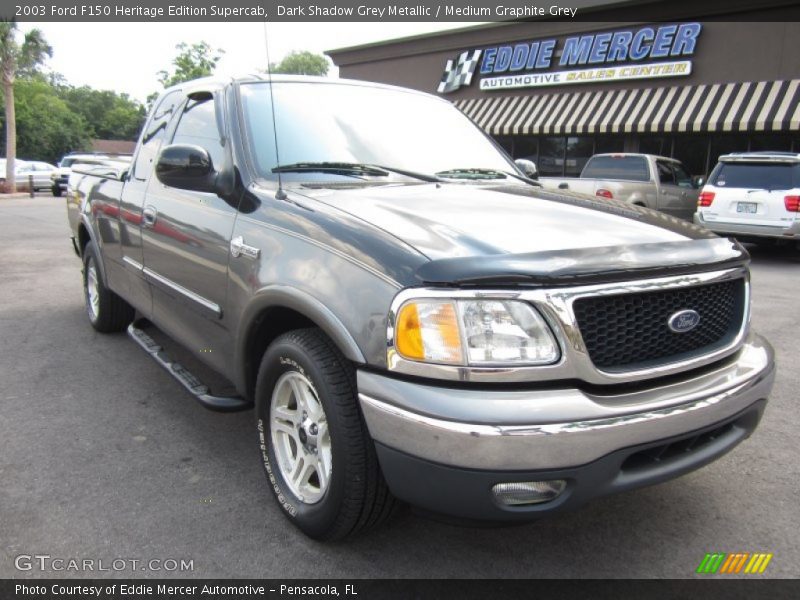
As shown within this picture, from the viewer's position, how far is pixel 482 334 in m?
2.02

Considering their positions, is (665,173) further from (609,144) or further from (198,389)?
(198,389)

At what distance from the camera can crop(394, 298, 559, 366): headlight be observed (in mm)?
2010

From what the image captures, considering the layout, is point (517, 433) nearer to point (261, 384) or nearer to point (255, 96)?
point (261, 384)

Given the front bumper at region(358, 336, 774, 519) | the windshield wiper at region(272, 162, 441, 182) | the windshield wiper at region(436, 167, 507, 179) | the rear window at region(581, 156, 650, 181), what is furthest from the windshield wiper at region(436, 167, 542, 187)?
the rear window at region(581, 156, 650, 181)

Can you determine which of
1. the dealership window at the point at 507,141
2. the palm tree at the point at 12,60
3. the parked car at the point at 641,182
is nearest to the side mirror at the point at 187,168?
the parked car at the point at 641,182

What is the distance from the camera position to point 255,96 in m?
3.33

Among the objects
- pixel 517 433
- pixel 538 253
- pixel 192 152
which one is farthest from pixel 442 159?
pixel 517 433

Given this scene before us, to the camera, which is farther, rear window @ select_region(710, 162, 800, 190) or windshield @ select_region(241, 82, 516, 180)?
rear window @ select_region(710, 162, 800, 190)

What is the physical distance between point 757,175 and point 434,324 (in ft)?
35.3

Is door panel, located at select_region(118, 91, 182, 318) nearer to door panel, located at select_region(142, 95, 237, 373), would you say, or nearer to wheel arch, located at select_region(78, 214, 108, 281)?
door panel, located at select_region(142, 95, 237, 373)

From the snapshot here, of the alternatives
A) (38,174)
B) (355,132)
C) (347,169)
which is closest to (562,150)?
(355,132)

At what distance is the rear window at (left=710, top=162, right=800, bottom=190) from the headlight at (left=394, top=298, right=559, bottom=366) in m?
10.4

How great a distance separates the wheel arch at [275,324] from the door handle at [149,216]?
132 centimetres

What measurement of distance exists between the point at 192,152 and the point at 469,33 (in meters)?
21.2
